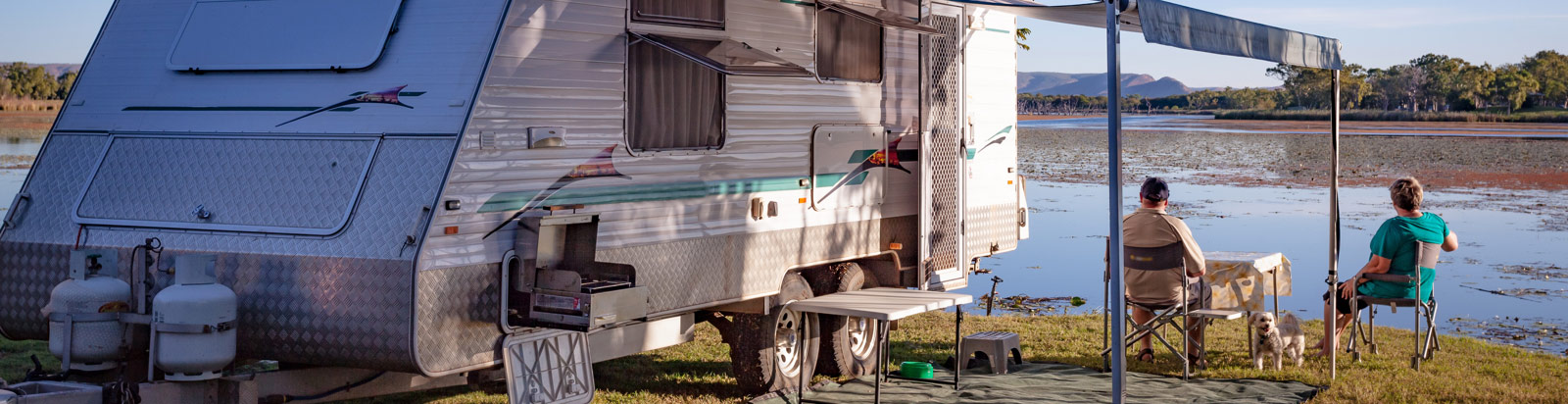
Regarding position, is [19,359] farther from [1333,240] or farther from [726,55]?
[1333,240]

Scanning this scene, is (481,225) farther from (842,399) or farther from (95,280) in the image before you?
(842,399)

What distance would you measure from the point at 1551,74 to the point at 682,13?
3440 inches

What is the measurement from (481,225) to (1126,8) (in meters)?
2.91

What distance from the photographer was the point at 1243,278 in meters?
10.1

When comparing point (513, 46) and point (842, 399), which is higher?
point (513, 46)

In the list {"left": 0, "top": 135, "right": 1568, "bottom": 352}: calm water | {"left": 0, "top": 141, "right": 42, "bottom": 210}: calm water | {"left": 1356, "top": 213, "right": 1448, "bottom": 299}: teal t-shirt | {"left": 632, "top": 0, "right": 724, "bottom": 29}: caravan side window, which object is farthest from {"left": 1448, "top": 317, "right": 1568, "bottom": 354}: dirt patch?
{"left": 0, "top": 141, "right": 42, "bottom": 210}: calm water

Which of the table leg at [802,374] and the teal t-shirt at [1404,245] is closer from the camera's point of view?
the table leg at [802,374]

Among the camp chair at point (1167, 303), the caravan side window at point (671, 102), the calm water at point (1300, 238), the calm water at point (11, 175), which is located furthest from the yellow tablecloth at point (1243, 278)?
the calm water at point (11, 175)

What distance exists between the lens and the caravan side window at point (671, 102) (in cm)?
669

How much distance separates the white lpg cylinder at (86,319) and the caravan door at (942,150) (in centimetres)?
469

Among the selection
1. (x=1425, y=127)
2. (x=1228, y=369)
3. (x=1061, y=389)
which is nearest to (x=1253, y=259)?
(x=1228, y=369)

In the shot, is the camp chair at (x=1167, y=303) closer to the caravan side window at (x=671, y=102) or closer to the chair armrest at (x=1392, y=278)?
the chair armrest at (x=1392, y=278)

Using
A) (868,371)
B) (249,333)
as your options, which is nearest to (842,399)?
(868,371)

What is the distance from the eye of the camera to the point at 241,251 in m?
5.78
